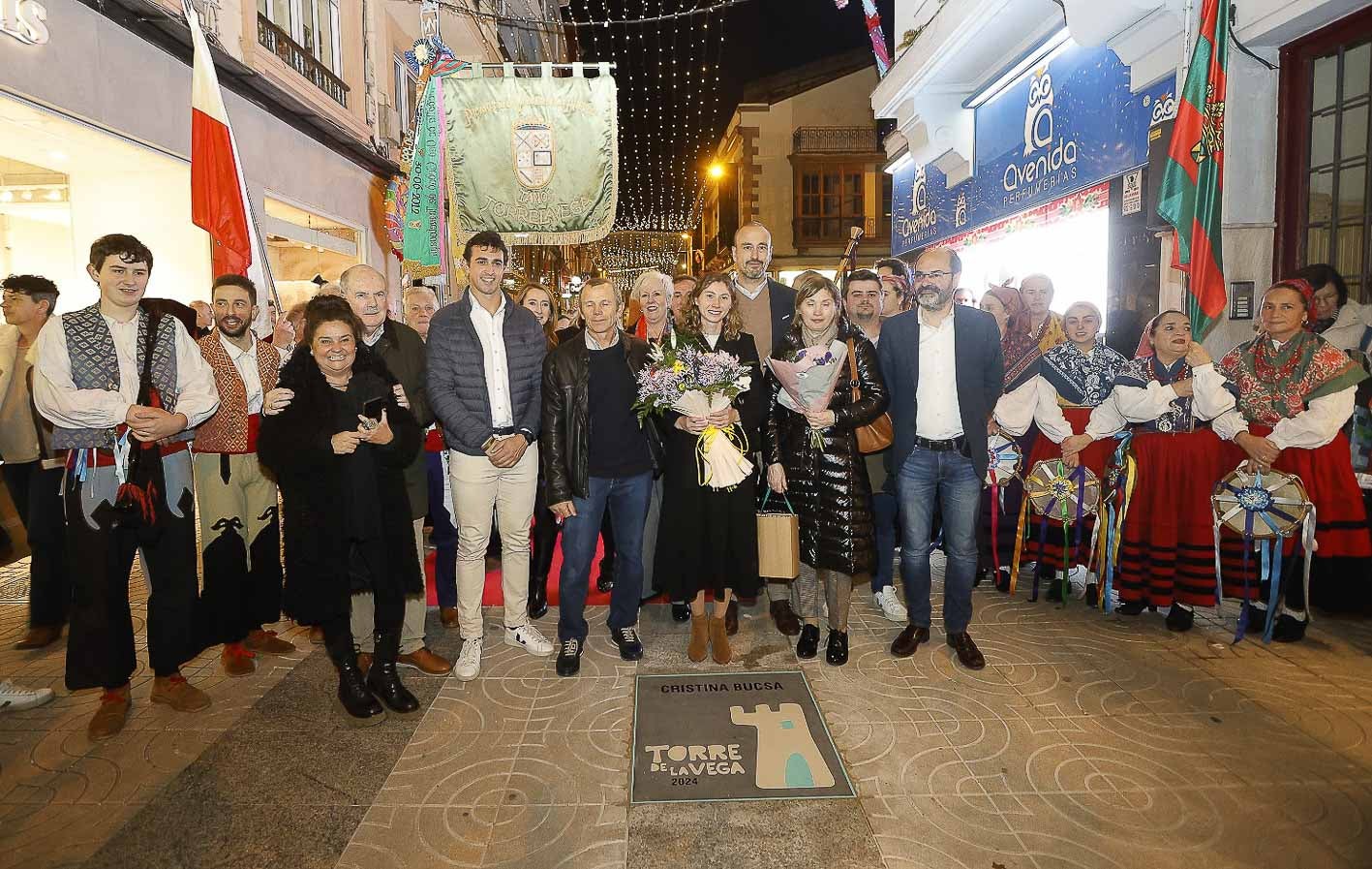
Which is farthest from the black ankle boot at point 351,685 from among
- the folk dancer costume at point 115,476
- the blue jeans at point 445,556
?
the blue jeans at point 445,556

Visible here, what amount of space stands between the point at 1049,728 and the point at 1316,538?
257cm

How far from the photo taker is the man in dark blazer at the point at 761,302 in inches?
187

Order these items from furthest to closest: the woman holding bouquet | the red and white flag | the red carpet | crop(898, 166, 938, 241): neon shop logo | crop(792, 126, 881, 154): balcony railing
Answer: crop(792, 126, 881, 154): balcony railing, crop(898, 166, 938, 241): neon shop logo, the red carpet, the red and white flag, the woman holding bouquet

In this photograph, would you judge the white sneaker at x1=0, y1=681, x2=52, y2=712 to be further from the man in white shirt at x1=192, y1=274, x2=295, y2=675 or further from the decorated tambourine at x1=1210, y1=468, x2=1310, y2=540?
the decorated tambourine at x1=1210, y1=468, x2=1310, y2=540

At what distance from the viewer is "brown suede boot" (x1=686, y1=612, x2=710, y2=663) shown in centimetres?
429

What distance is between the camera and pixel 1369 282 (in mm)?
5250

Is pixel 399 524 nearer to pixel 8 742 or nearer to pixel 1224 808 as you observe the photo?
pixel 8 742

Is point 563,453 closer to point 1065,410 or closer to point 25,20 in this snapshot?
point 1065,410

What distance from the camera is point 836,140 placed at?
26828mm

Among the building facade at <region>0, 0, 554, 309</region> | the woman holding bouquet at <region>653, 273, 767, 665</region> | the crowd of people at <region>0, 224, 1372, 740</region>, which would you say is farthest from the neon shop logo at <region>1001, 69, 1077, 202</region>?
the building facade at <region>0, 0, 554, 309</region>

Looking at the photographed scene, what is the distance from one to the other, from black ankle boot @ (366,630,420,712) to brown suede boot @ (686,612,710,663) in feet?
4.95

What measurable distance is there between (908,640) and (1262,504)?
7.47 ft

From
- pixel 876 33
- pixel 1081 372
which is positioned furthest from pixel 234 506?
pixel 876 33

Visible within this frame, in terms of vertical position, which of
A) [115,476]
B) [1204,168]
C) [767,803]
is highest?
[1204,168]
